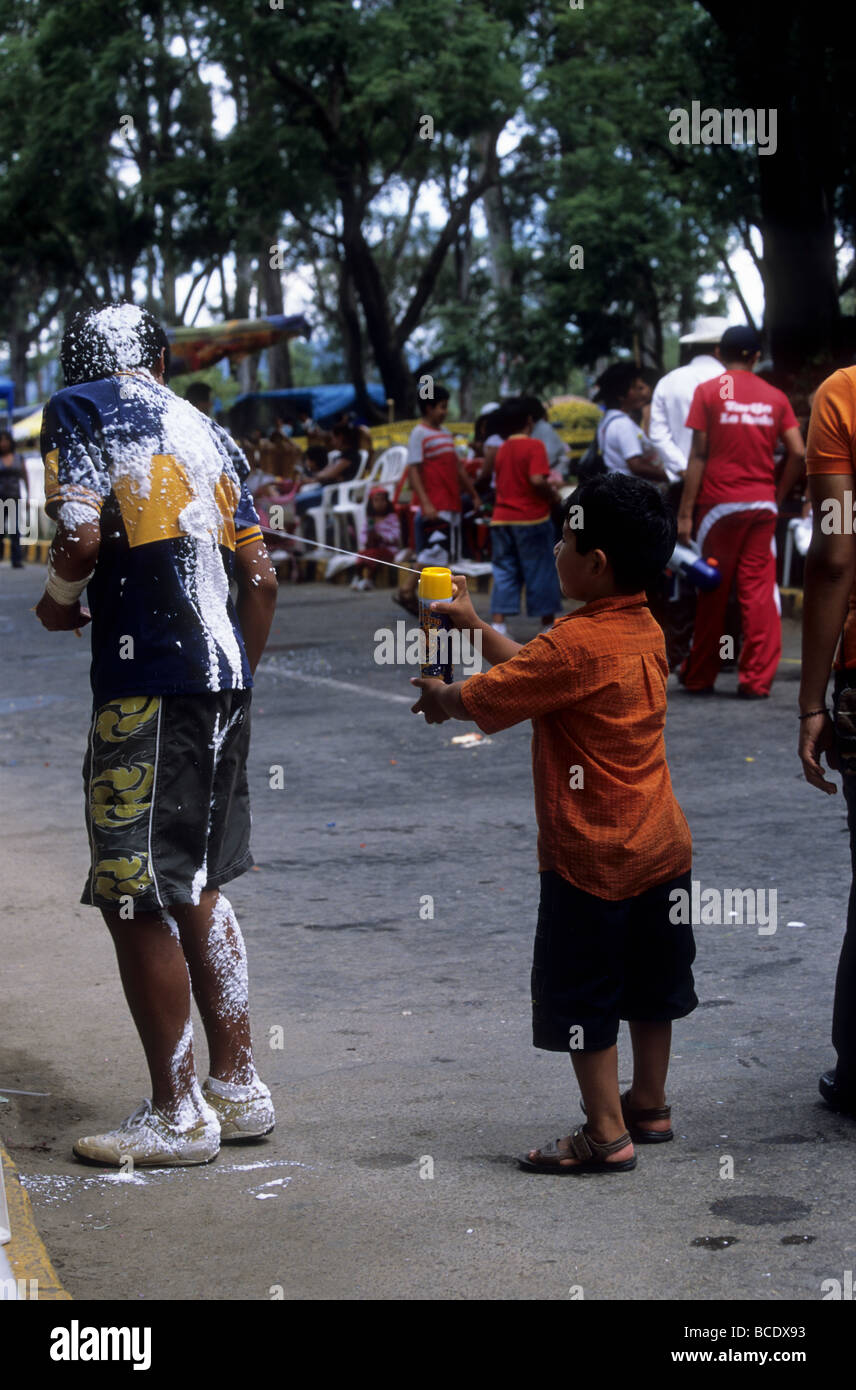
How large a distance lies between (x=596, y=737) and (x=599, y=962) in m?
0.44

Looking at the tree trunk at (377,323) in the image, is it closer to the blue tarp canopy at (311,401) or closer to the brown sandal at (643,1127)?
the blue tarp canopy at (311,401)

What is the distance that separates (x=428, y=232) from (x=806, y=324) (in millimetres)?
41312

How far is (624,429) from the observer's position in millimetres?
9523

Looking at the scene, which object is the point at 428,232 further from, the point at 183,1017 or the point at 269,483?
the point at 183,1017

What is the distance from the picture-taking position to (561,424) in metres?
29.7

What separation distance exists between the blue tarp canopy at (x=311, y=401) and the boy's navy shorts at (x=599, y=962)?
3519cm

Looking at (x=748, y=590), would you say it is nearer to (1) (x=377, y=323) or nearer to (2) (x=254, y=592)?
(2) (x=254, y=592)

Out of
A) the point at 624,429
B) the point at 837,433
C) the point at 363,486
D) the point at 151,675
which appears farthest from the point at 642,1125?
the point at 363,486

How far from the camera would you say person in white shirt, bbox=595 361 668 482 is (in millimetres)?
9531

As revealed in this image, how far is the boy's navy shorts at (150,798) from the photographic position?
3.38m

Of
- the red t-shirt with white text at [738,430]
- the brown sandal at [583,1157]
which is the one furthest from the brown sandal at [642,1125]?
the red t-shirt with white text at [738,430]

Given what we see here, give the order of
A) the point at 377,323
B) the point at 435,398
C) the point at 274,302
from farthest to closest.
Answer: the point at 274,302, the point at 377,323, the point at 435,398

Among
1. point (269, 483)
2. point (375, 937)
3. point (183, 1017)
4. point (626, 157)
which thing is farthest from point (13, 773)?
point (626, 157)
